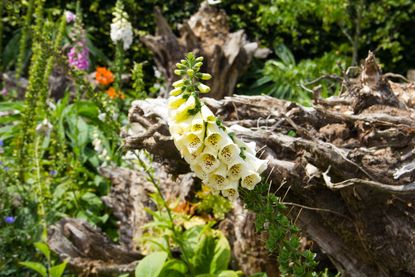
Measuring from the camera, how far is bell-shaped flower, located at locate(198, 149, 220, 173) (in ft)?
7.47

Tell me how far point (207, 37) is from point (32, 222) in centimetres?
271

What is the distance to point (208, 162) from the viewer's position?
7.50 ft

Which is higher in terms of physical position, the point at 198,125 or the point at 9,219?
A: the point at 198,125

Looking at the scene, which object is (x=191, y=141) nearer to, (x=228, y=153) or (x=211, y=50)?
(x=228, y=153)

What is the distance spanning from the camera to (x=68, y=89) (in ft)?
23.6

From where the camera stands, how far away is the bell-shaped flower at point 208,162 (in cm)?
228

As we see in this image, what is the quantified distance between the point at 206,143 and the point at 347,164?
3.26 feet

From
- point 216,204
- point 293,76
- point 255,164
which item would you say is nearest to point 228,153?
point 255,164

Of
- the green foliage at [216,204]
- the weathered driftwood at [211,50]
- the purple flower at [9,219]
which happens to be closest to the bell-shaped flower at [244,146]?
the green foliage at [216,204]

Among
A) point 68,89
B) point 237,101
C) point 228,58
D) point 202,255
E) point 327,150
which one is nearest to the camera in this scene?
point 327,150

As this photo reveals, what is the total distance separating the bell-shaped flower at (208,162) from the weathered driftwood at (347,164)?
74cm

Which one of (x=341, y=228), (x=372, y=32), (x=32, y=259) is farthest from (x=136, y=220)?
(x=372, y=32)

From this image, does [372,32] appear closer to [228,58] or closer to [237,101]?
[228,58]

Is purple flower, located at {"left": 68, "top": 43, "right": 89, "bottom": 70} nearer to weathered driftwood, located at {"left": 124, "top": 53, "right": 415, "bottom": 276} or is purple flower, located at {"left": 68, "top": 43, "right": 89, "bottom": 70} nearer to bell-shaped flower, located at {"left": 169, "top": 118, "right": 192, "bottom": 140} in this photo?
weathered driftwood, located at {"left": 124, "top": 53, "right": 415, "bottom": 276}
